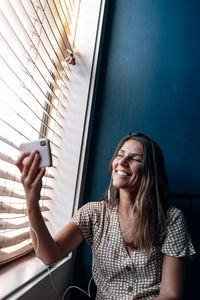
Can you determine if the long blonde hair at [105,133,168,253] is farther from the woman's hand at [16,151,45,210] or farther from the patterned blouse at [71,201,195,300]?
the woman's hand at [16,151,45,210]

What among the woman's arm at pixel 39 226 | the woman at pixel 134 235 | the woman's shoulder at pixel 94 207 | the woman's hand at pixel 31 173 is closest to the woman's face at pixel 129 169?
the woman at pixel 134 235

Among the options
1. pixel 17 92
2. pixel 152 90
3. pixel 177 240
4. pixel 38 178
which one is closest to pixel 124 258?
pixel 177 240

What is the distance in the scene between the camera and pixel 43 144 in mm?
791

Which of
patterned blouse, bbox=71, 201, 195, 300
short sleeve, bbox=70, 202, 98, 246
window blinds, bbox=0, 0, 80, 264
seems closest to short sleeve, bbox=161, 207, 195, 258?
patterned blouse, bbox=71, 201, 195, 300

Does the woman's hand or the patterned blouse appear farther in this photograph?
the patterned blouse

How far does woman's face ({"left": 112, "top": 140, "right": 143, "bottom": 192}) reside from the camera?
126cm

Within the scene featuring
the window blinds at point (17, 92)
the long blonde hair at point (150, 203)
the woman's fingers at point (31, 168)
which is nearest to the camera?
the woman's fingers at point (31, 168)

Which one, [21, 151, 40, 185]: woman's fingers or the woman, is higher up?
→ [21, 151, 40, 185]: woman's fingers

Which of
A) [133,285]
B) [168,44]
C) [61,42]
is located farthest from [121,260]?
[168,44]

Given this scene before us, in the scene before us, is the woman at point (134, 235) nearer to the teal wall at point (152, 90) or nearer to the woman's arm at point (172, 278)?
the woman's arm at point (172, 278)

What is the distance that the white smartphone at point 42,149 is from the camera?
0.78 metres

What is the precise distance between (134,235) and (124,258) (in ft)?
0.37

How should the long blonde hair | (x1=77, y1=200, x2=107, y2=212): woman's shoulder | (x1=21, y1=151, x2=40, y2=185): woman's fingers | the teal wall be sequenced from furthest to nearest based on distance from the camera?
the teal wall → (x1=77, y1=200, x2=107, y2=212): woman's shoulder → the long blonde hair → (x1=21, y1=151, x2=40, y2=185): woman's fingers

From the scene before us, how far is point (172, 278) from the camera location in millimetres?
1085
